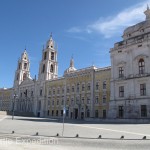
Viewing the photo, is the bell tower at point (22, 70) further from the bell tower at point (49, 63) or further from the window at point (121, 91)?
the window at point (121, 91)

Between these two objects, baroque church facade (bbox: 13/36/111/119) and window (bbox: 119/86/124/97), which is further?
baroque church facade (bbox: 13/36/111/119)

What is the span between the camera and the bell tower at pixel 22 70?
8894 centimetres

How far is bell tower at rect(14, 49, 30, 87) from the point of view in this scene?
88.9 metres

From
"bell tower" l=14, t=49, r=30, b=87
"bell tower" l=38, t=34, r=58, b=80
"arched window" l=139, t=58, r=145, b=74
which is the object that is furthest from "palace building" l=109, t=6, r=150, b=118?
"bell tower" l=14, t=49, r=30, b=87

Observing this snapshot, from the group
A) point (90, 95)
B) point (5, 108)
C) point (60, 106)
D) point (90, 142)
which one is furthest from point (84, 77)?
point (5, 108)

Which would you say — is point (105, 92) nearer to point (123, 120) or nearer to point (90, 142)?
point (123, 120)

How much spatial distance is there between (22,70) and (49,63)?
19.0 meters

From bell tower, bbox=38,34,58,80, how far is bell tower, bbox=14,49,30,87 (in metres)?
15.0

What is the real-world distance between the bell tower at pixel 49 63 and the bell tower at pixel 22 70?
1502 cm

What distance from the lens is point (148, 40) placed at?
39719 millimetres

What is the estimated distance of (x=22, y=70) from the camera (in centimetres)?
9038

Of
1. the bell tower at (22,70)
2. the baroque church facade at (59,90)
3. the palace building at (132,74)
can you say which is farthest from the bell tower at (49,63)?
the palace building at (132,74)

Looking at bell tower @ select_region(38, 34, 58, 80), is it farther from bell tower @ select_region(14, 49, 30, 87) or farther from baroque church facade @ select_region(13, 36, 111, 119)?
bell tower @ select_region(14, 49, 30, 87)

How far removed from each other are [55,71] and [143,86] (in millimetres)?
43998
